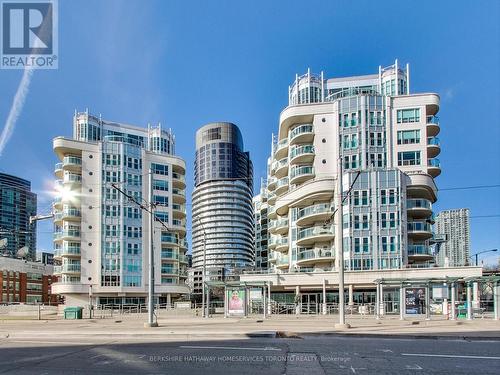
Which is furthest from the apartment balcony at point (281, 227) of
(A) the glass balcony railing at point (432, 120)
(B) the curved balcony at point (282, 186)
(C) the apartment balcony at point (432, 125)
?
(A) the glass balcony railing at point (432, 120)

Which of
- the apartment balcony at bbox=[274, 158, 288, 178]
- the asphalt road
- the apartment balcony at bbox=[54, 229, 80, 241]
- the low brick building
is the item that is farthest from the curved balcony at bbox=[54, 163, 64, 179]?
the asphalt road

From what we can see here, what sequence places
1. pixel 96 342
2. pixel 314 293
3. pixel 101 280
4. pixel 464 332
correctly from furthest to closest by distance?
pixel 101 280 → pixel 314 293 → pixel 464 332 → pixel 96 342

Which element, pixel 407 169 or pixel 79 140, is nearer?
pixel 407 169

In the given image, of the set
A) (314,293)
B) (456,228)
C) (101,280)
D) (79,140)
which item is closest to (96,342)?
(314,293)

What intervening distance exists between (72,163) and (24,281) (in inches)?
1929

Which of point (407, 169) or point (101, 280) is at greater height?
point (407, 169)

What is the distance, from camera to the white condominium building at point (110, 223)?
76750 millimetres

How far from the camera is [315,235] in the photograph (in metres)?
57.9

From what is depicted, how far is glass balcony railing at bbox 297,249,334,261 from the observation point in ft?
188

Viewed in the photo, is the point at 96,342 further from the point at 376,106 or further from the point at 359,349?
the point at 376,106

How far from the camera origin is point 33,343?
59.6 feet

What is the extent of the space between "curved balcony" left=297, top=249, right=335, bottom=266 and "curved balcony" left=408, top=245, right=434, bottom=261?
9.05 meters

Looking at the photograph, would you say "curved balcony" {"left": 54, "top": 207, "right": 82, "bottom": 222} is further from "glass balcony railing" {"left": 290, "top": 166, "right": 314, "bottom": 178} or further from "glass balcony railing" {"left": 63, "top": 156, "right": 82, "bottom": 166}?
"glass balcony railing" {"left": 290, "top": 166, "right": 314, "bottom": 178}

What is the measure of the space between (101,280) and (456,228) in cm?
6396
